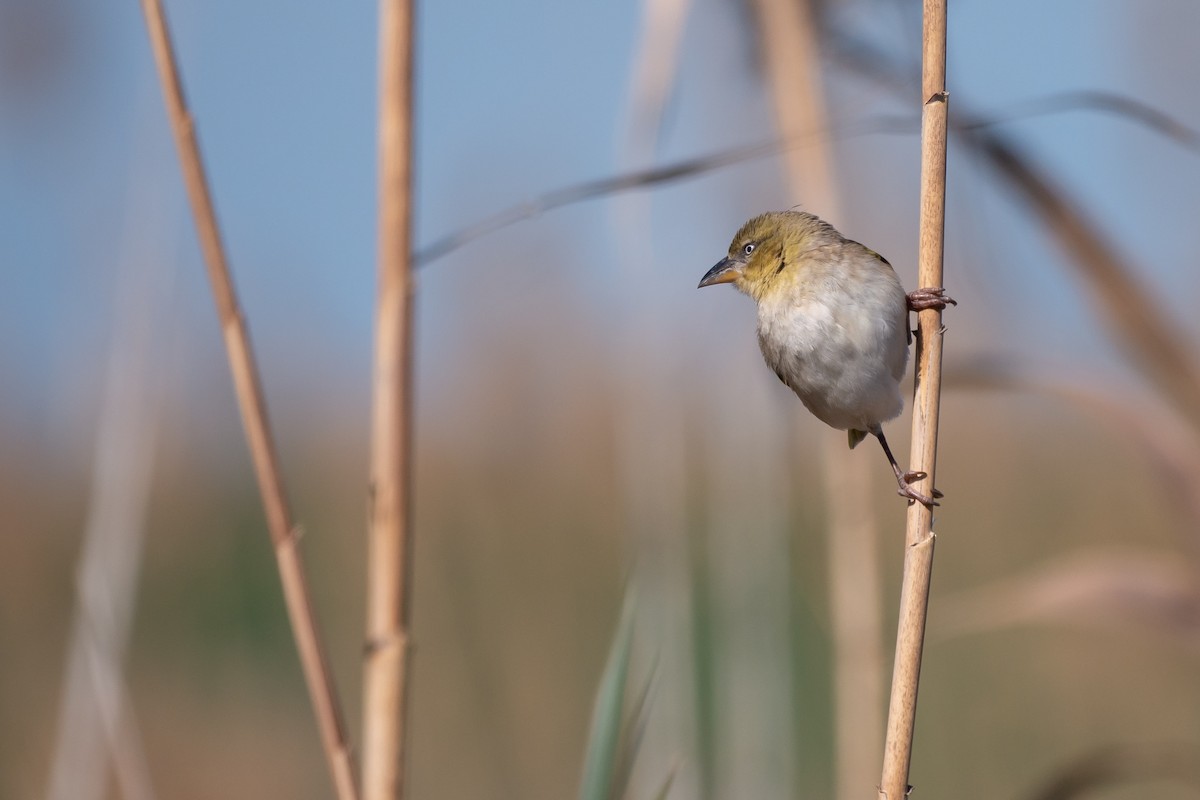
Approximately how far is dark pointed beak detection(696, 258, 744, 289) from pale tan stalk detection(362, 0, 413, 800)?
0.62 meters

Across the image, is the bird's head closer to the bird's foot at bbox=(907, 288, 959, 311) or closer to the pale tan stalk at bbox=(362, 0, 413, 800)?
the bird's foot at bbox=(907, 288, 959, 311)

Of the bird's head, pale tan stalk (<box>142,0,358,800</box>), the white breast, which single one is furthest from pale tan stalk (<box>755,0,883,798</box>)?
pale tan stalk (<box>142,0,358,800</box>)

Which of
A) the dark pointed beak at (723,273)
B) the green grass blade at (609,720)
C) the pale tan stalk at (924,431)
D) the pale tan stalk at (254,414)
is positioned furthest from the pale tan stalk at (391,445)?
the dark pointed beak at (723,273)

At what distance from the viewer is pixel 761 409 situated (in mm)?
2055

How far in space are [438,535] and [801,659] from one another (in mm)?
1036

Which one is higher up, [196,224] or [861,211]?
[861,211]

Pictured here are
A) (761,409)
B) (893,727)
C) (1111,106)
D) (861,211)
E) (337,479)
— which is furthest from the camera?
(337,479)

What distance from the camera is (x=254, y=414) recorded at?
94 centimetres

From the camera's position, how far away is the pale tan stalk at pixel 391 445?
95 centimetres

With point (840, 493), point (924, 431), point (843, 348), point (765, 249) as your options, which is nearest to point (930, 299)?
point (924, 431)

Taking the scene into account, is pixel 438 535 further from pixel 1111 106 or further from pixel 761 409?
pixel 1111 106

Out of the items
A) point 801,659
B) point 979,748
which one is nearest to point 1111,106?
point 979,748

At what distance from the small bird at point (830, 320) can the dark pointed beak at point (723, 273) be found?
0.03ft

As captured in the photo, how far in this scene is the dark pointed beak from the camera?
5.02ft
